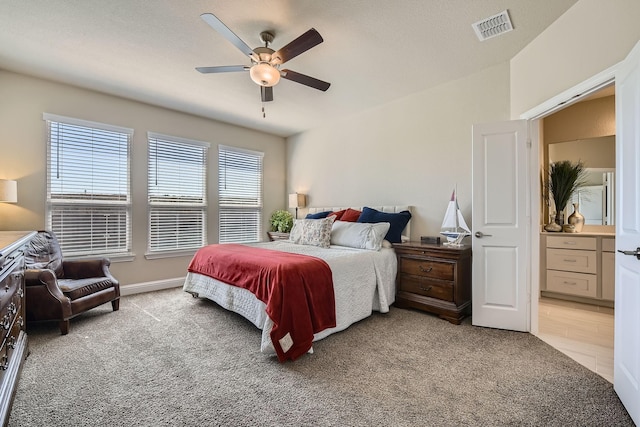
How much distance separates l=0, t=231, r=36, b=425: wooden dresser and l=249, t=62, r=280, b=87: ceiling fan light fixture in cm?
207

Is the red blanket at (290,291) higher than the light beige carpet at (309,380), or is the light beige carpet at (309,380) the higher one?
the red blanket at (290,291)

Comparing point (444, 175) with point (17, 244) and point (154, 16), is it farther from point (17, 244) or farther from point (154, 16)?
point (17, 244)

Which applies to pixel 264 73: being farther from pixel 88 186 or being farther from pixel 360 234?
pixel 88 186

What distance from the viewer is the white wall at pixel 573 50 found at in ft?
6.05

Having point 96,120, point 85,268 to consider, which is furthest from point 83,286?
point 96,120

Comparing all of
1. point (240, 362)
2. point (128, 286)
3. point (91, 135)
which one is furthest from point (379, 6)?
point (128, 286)

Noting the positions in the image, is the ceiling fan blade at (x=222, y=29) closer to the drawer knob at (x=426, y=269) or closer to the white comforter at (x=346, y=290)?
the white comforter at (x=346, y=290)

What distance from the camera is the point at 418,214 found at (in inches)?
155

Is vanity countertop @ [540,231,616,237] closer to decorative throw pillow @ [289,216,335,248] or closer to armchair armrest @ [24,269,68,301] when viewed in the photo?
decorative throw pillow @ [289,216,335,248]

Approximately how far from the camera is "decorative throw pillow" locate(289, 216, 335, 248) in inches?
148

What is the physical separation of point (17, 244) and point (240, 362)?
5.88 feet

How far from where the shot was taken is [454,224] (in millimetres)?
3275

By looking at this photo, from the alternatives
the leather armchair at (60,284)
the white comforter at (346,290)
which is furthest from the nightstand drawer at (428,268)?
the leather armchair at (60,284)

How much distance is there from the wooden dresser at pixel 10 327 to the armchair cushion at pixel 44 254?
892 millimetres
